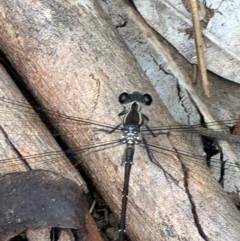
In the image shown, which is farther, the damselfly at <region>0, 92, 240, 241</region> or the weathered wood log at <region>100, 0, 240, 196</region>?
the weathered wood log at <region>100, 0, 240, 196</region>

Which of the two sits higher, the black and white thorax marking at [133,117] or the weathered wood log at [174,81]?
the weathered wood log at [174,81]

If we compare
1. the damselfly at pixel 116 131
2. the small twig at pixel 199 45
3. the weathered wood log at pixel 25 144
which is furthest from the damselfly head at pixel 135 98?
the small twig at pixel 199 45

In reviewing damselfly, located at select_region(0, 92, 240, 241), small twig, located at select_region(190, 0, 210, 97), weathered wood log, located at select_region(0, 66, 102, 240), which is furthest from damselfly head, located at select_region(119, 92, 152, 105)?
small twig, located at select_region(190, 0, 210, 97)

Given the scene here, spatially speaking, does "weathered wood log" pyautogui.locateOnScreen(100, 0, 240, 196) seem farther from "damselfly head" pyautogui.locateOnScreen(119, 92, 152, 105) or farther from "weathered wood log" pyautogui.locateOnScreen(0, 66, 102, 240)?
"weathered wood log" pyautogui.locateOnScreen(0, 66, 102, 240)

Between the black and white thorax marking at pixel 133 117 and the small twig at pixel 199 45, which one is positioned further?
the small twig at pixel 199 45

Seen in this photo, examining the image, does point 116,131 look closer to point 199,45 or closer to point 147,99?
point 147,99

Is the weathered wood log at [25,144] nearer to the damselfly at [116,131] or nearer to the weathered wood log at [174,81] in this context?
the damselfly at [116,131]
